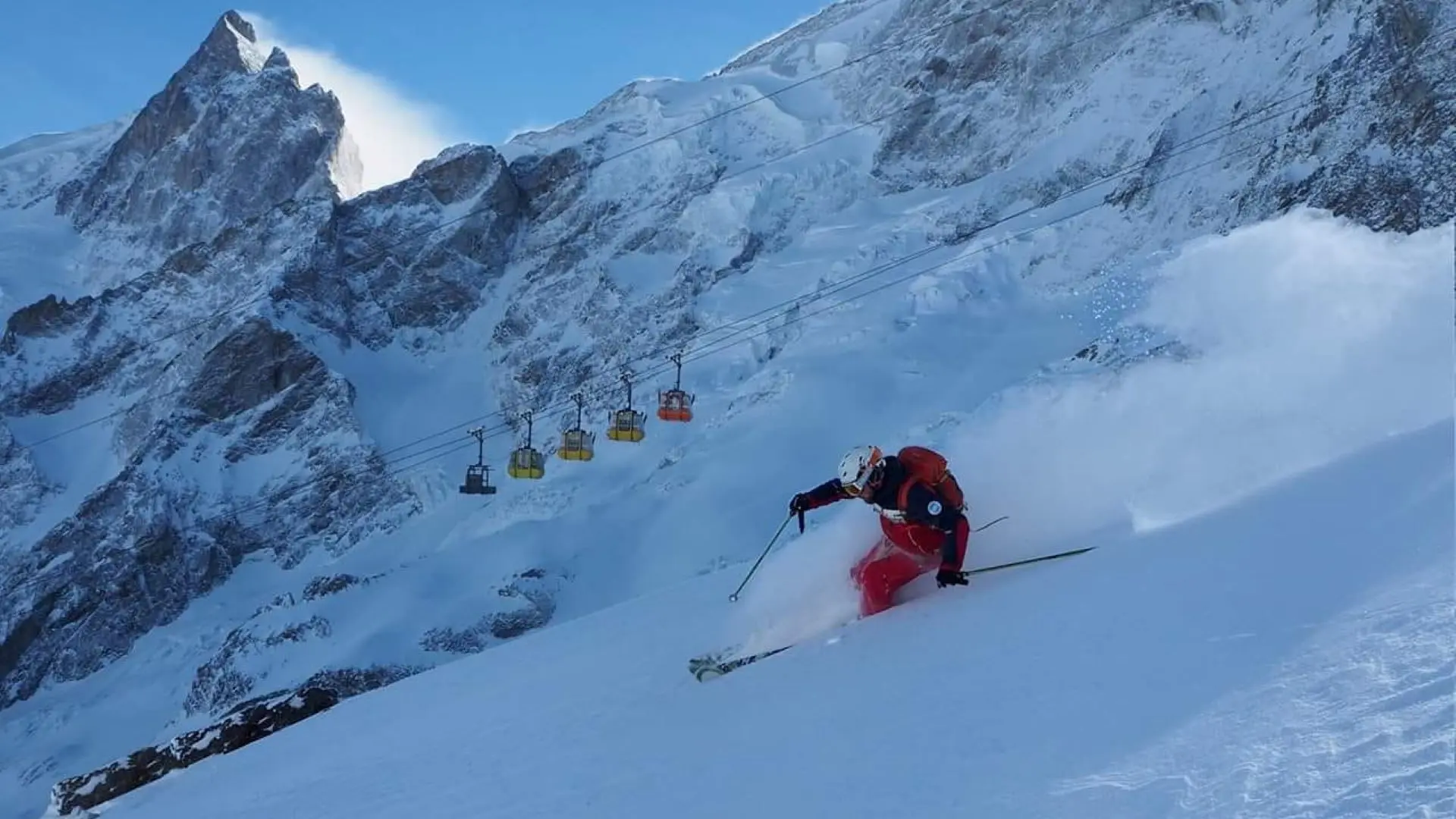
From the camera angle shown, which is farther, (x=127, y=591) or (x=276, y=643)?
(x=127, y=591)

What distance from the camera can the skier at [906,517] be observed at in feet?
32.0

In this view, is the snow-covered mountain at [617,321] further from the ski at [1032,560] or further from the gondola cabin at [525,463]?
the ski at [1032,560]

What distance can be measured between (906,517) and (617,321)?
Result: 62719mm

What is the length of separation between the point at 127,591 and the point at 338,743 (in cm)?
6278

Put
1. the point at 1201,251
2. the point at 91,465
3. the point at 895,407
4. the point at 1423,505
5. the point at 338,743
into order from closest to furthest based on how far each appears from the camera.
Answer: the point at 1423,505 < the point at 338,743 < the point at 1201,251 < the point at 895,407 < the point at 91,465

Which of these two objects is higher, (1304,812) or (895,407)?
(1304,812)

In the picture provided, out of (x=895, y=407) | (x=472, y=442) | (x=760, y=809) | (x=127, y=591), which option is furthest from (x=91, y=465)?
(x=760, y=809)

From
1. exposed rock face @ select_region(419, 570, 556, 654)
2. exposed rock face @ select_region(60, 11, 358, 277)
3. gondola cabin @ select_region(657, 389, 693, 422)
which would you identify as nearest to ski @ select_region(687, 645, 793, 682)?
gondola cabin @ select_region(657, 389, 693, 422)

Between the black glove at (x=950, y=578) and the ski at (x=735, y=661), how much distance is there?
0.10 meters

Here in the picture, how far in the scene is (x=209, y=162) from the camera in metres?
117

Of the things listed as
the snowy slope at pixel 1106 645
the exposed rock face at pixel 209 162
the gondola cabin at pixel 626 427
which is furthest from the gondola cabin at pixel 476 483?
the exposed rock face at pixel 209 162

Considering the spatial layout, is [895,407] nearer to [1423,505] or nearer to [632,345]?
[632,345]

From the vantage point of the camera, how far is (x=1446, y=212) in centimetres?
3953

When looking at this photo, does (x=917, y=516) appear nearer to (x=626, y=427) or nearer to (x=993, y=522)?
(x=993, y=522)
